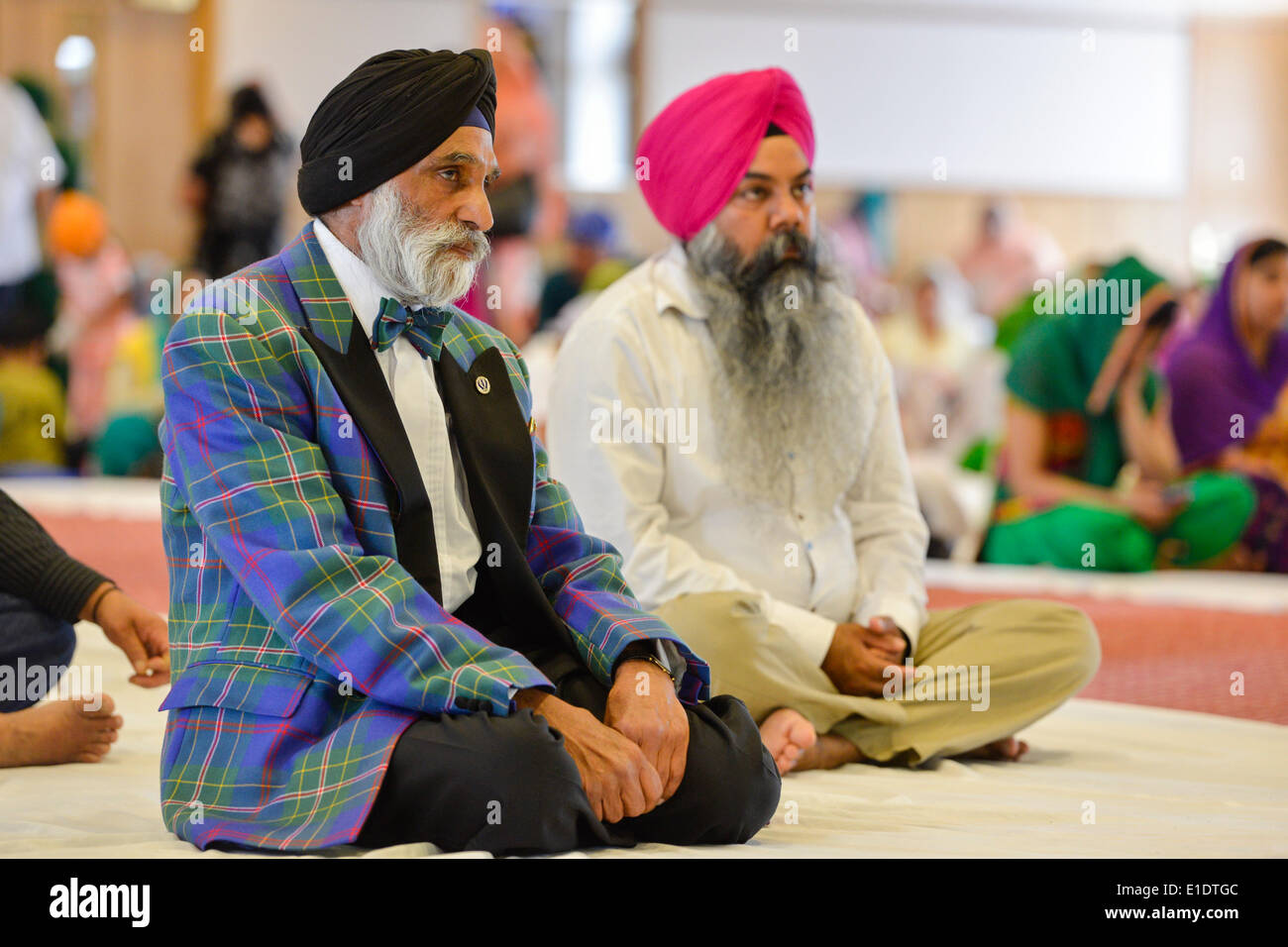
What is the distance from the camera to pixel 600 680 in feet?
6.84

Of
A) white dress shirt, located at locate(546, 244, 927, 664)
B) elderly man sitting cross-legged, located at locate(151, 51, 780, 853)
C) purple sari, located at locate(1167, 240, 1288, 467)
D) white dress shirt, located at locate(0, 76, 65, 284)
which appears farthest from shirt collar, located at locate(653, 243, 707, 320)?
white dress shirt, located at locate(0, 76, 65, 284)

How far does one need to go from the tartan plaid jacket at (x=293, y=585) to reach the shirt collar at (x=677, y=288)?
946 millimetres

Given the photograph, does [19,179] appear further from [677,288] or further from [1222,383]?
[677,288]

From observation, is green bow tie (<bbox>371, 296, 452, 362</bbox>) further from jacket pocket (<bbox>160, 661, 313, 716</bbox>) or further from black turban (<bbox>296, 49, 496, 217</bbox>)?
jacket pocket (<bbox>160, 661, 313, 716</bbox>)

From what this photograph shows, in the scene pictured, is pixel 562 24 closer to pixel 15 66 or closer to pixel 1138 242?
pixel 15 66

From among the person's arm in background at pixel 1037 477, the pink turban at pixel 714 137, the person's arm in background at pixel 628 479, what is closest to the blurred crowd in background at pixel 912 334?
the person's arm in background at pixel 1037 477

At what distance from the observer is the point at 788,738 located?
8.16ft

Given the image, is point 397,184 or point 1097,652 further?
point 1097,652

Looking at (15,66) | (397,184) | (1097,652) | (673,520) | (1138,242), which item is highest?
(15,66)

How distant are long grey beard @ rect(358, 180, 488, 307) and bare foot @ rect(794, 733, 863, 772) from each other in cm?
100

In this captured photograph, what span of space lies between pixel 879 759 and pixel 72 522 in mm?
4353
